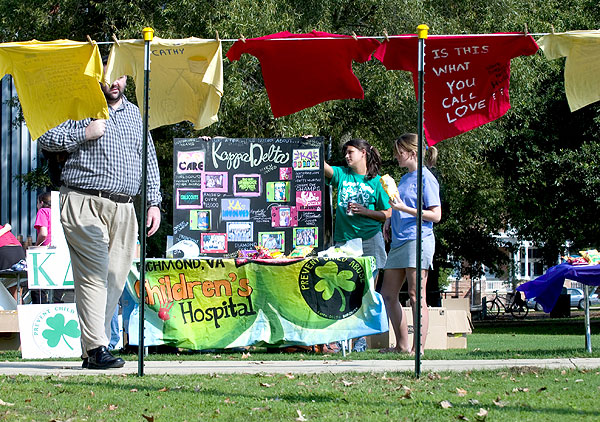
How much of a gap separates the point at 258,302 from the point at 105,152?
247 cm

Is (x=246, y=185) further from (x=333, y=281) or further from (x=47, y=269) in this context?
(x=47, y=269)

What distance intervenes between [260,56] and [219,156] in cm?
256

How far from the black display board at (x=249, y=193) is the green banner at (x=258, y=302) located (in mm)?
1141

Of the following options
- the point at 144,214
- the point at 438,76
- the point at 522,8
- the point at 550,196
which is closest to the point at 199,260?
the point at 144,214

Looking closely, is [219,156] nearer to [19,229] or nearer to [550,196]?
[550,196]

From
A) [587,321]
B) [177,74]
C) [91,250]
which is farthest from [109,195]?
[587,321]

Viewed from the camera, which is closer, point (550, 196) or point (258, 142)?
point (258, 142)

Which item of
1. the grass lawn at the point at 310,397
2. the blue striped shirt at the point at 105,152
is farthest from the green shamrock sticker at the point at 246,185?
the grass lawn at the point at 310,397

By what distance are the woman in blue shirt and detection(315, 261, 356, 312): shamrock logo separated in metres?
0.42

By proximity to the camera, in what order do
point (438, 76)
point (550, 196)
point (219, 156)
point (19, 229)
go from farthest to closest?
point (19, 229), point (550, 196), point (219, 156), point (438, 76)

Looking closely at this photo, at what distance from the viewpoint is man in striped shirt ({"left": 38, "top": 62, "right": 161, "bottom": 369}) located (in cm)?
629

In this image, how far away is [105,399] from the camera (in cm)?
489

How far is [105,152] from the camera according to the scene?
6.42m

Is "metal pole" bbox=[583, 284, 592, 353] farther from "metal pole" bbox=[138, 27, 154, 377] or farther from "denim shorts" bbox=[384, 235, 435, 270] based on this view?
"metal pole" bbox=[138, 27, 154, 377]
